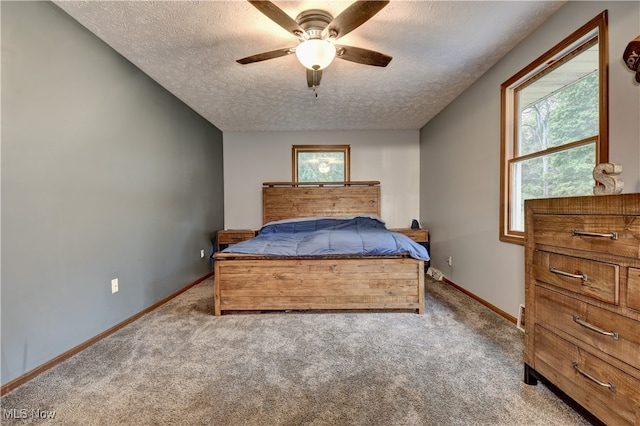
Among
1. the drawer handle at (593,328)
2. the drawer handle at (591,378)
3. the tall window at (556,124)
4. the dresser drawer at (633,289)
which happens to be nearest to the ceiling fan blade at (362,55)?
the tall window at (556,124)

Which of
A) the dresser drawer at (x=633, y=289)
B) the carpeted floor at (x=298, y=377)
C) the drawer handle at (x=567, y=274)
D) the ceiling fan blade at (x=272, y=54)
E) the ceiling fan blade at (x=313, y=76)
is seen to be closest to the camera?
the dresser drawer at (x=633, y=289)

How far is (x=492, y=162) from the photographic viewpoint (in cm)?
251

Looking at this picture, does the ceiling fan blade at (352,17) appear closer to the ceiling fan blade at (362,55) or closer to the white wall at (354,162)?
the ceiling fan blade at (362,55)

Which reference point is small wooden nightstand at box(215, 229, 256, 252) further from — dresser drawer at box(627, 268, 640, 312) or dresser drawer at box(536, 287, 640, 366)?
dresser drawer at box(627, 268, 640, 312)

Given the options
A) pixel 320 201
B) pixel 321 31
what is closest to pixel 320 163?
pixel 320 201

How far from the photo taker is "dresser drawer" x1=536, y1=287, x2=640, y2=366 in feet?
3.19

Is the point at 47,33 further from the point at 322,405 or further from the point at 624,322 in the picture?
the point at 624,322

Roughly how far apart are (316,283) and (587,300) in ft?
5.97

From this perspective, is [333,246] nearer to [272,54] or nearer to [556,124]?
[272,54]

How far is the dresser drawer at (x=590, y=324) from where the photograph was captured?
0.97 m

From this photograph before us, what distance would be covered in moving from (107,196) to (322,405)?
7.24 ft

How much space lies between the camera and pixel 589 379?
1.11 m

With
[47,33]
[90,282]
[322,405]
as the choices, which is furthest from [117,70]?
[322,405]

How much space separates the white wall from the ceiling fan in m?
2.56
